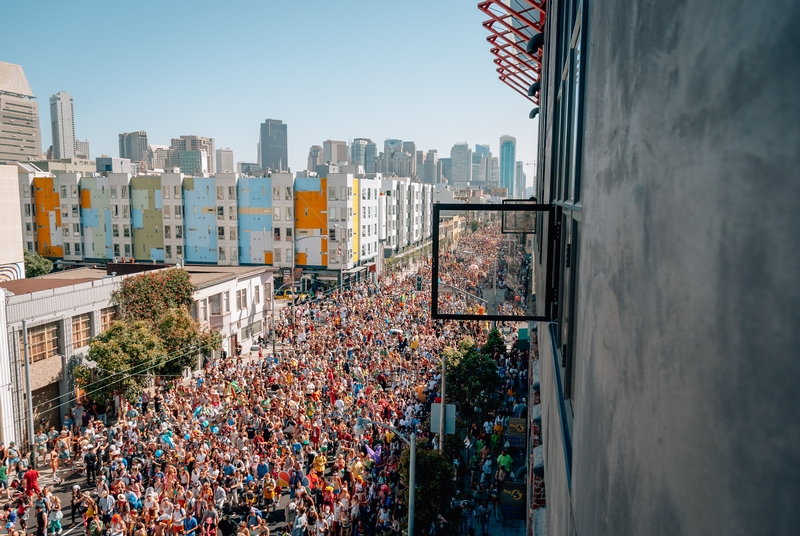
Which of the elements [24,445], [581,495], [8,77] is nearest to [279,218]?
[24,445]

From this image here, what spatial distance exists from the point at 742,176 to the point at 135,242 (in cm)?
6990

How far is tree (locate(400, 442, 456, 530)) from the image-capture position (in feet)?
48.3

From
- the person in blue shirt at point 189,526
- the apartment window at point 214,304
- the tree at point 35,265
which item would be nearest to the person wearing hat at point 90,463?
the person in blue shirt at point 189,526

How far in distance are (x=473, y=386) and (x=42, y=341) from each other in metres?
17.1

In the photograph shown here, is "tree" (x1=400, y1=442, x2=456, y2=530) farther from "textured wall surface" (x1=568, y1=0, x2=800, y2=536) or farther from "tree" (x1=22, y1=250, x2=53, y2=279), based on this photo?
"tree" (x1=22, y1=250, x2=53, y2=279)

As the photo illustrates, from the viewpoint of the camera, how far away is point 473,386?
74.4 feet

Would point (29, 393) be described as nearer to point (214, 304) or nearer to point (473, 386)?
point (214, 304)

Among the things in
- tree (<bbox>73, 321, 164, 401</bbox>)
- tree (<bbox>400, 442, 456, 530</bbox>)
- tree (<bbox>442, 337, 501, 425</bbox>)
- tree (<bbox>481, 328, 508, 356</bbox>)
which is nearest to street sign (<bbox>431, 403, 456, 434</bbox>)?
tree (<bbox>400, 442, 456, 530</bbox>)

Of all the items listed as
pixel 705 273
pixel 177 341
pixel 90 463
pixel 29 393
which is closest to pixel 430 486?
Result: pixel 90 463

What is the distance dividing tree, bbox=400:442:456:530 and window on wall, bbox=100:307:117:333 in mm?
18945

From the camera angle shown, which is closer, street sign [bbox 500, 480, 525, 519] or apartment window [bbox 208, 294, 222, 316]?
street sign [bbox 500, 480, 525, 519]

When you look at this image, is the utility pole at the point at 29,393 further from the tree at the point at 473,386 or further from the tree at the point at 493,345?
the tree at the point at 493,345

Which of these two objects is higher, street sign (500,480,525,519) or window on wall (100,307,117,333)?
window on wall (100,307,117,333)

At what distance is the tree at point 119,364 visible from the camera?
24312 millimetres
